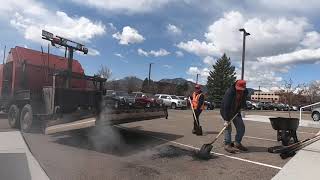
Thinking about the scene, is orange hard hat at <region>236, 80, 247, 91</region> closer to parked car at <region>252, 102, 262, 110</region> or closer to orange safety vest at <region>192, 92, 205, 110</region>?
orange safety vest at <region>192, 92, 205, 110</region>

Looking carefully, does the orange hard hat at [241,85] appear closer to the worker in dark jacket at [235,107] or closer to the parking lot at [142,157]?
the worker in dark jacket at [235,107]

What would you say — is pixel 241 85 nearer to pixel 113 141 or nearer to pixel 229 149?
pixel 229 149

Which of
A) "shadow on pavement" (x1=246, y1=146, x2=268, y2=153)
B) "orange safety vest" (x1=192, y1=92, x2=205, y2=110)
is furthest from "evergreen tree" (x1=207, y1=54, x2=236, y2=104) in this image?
"shadow on pavement" (x1=246, y1=146, x2=268, y2=153)

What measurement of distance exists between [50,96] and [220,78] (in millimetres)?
66495

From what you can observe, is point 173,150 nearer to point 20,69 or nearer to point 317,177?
point 317,177

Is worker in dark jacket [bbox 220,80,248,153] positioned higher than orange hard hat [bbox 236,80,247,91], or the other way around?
orange hard hat [bbox 236,80,247,91]

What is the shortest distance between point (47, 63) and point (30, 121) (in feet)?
7.49

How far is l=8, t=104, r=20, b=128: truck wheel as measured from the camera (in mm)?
15102

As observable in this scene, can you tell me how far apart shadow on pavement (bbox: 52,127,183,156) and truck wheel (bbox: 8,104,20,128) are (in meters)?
2.25

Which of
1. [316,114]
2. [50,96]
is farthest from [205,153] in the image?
[316,114]

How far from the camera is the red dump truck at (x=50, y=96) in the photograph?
11594 mm

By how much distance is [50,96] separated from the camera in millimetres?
12414

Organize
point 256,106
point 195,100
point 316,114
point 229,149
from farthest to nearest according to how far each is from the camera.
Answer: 1. point 256,106
2. point 316,114
3. point 195,100
4. point 229,149

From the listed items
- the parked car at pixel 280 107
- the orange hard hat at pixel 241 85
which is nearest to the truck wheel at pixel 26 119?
the orange hard hat at pixel 241 85
